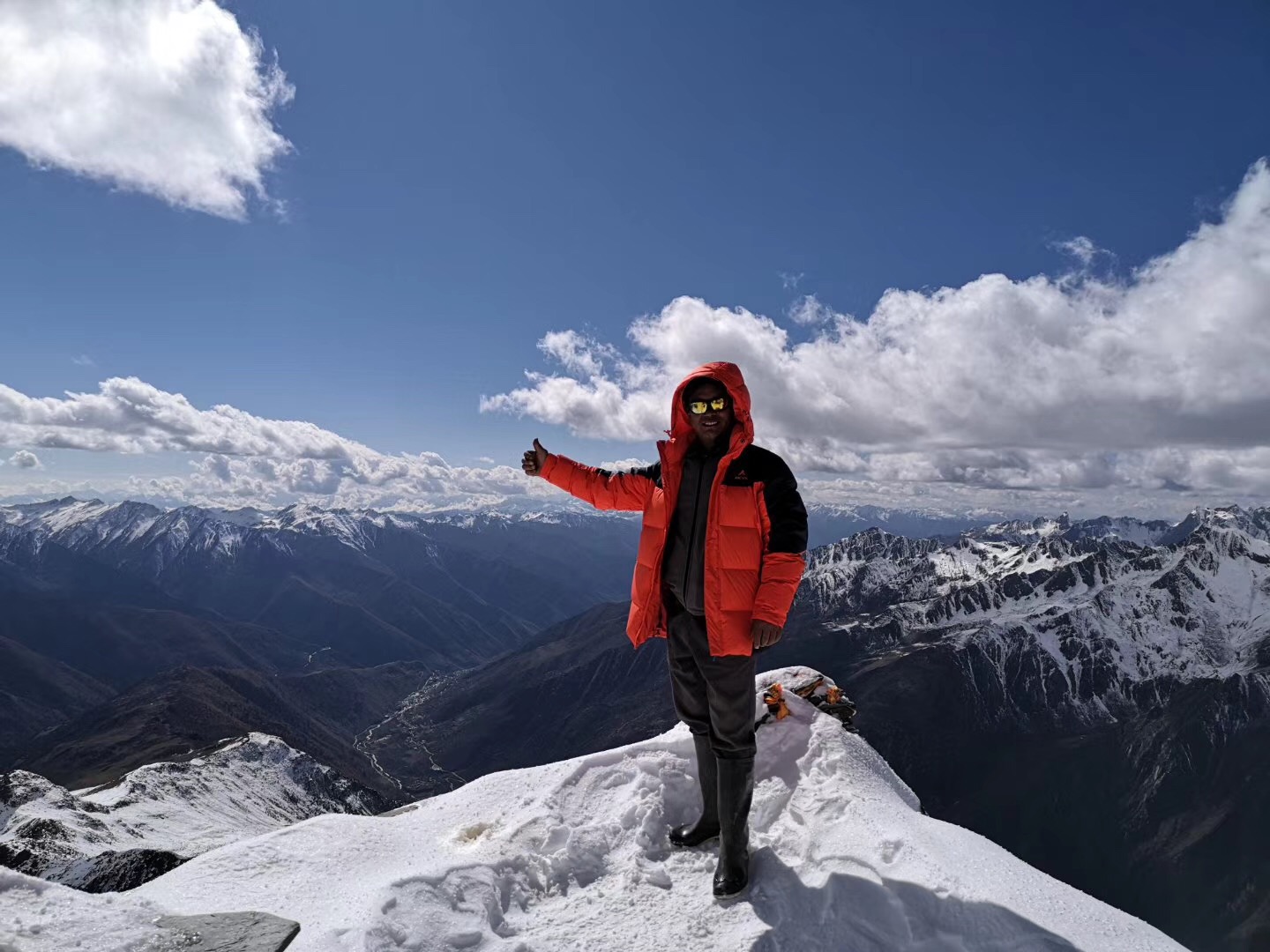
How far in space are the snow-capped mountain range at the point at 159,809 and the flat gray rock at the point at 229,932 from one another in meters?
22.1

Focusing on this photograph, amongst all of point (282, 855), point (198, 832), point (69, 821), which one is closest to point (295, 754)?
point (198, 832)

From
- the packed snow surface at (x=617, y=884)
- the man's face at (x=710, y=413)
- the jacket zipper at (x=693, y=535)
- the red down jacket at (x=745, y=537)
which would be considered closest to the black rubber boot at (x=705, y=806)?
the packed snow surface at (x=617, y=884)

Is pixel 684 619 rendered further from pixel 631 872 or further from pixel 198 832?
pixel 198 832

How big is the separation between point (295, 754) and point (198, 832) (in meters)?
60.7

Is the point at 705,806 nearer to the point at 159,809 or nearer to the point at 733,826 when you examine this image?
the point at 733,826

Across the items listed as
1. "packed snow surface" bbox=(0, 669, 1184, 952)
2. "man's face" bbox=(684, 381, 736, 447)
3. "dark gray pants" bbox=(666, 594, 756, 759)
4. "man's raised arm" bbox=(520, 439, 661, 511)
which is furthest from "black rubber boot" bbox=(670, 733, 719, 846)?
"man's face" bbox=(684, 381, 736, 447)

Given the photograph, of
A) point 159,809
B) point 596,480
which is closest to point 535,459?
point 596,480

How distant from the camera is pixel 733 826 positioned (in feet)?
21.8

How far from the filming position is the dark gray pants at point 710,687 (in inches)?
265

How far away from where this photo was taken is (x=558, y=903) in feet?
21.7

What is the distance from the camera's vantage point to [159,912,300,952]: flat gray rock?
16.4 feet

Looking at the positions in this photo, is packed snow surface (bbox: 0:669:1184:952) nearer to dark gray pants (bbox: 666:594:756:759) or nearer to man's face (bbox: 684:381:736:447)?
dark gray pants (bbox: 666:594:756:759)

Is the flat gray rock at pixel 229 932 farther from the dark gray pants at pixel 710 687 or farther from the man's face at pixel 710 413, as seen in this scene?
the man's face at pixel 710 413

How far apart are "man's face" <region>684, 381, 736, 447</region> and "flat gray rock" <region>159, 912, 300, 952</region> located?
573 centimetres
